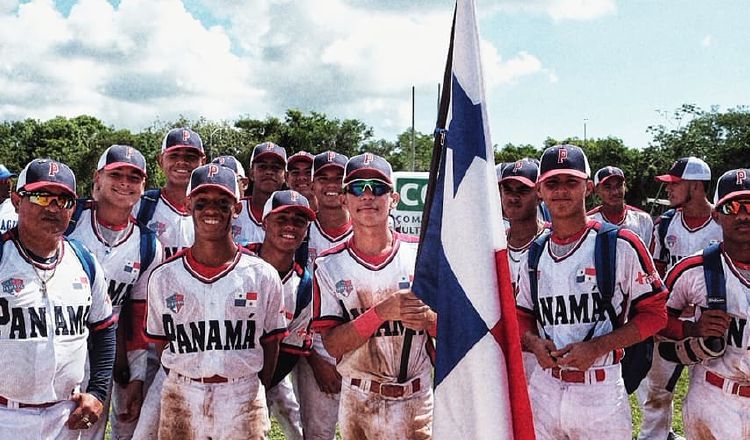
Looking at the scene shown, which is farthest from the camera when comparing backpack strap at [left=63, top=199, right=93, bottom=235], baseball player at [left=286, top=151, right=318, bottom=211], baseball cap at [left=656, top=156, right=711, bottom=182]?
baseball cap at [left=656, top=156, right=711, bottom=182]

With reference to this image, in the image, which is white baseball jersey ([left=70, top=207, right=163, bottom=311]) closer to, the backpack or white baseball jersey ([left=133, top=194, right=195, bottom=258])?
white baseball jersey ([left=133, top=194, right=195, bottom=258])

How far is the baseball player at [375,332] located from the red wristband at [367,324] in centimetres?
10

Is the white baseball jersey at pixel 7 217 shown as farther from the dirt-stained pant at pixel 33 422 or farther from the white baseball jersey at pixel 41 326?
the dirt-stained pant at pixel 33 422

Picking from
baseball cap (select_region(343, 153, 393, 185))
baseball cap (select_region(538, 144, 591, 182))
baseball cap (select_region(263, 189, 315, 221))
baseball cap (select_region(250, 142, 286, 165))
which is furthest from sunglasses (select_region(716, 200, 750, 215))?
baseball cap (select_region(250, 142, 286, 165))

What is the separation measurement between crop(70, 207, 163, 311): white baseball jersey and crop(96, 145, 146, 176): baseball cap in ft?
1.32

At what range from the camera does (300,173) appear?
7.30 meters

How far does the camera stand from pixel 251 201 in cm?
668

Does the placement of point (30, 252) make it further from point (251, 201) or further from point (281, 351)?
point (251, 201)

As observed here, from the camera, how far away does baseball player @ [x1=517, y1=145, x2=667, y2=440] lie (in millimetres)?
4141

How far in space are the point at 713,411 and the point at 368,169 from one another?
254 centimetres

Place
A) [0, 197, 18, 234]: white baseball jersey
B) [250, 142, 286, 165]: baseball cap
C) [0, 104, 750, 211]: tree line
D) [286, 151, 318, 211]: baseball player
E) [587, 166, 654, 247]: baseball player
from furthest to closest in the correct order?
1. [0, 104, 750, 211]: tree line
2. [587, 166, 654, 247]: baseball player
3. [0, 197, 18, 234]: white baseball jersey
4. [286, 151, 318, 211]: baseball player
5. [250, 142, 286, 165]: baseball cap

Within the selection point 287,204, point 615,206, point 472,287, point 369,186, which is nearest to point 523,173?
point 287,204

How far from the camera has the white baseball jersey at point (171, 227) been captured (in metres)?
5.71

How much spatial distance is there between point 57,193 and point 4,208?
422cm
